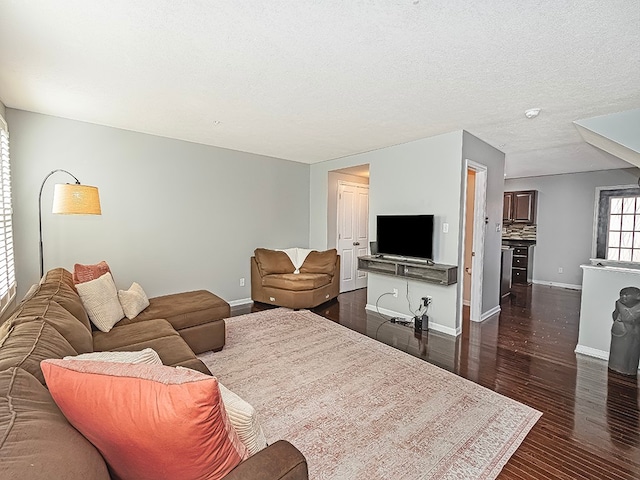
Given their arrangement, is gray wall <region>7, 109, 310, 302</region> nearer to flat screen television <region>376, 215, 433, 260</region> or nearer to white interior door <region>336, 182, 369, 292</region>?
white interior door <region>336, 182, 369, 292</region>

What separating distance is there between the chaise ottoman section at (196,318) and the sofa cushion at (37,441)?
2.01 meters

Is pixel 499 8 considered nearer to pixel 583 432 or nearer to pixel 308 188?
pixel 583 432

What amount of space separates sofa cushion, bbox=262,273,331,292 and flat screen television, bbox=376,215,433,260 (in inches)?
Result: 41.0

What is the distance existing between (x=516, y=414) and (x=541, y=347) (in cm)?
161

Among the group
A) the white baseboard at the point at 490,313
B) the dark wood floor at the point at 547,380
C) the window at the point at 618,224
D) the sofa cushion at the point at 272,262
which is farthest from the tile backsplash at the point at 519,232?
the sofa cushion at the point at 272,262

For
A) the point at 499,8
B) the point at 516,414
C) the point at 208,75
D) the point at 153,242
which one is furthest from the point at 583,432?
the point at 153,242

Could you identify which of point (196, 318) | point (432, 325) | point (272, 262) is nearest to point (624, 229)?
point (432, 325)

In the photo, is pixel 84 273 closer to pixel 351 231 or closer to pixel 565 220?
pixel 351 231

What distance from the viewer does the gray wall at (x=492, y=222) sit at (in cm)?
426

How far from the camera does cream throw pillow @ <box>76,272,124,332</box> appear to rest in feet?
8.17

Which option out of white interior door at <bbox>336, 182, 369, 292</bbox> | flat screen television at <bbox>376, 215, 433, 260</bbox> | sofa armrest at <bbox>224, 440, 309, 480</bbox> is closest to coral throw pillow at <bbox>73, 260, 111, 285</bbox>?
sofa armrest at <bbox>224, 440, 309, 480</bbox>

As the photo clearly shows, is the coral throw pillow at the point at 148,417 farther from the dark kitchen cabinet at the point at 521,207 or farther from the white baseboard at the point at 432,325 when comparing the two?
the dark kitchen cabinet at the point at 521,207

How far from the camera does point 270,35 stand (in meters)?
1.83

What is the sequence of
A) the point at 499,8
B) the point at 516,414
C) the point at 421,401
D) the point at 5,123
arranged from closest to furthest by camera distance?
the point at 499,8 < the point at 516,414 < the point at 421,401 < the point at 5,123
